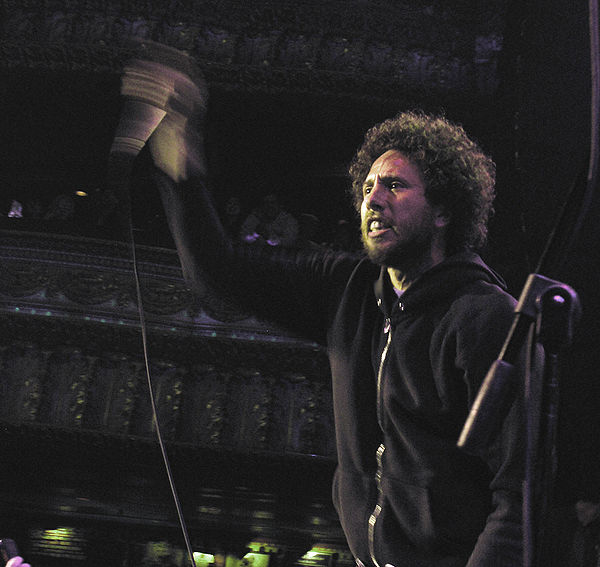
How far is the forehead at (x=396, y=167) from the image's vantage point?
1448mm

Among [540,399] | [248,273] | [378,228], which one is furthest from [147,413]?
[540,399]

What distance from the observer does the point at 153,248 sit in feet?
16.6

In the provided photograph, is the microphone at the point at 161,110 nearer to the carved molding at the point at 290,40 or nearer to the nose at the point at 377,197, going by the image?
the nose at the point at 377,197

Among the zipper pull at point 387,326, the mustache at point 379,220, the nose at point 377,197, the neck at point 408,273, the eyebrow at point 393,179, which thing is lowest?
the zipper pull at point 387,326

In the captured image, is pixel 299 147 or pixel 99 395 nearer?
pixel 99 395

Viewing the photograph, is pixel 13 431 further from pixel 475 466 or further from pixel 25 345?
pixel 475 466

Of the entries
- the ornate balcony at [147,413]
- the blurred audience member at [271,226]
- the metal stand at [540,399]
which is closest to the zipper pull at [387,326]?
the metal stand at [540,399]

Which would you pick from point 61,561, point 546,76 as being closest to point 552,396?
point 546,76

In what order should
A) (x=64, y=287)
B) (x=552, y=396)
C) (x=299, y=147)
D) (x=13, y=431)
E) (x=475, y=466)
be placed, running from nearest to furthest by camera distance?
(x=552, y=396)
(x=475, y=466)
(x=13, y=431)
(x=64, y=287)
(x=299, y=147)

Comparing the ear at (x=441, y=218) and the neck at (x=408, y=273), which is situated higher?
the ear at (x=441, y=218)

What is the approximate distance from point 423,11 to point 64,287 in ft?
12.0

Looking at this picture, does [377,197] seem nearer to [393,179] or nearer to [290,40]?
[393,179]

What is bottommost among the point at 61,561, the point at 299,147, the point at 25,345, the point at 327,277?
the point at 61,561

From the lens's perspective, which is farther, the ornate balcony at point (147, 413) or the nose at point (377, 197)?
the ornate balcony at point (147, 413)
